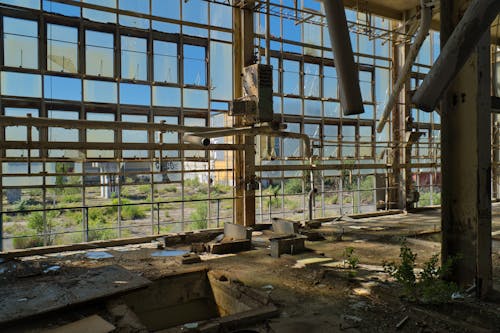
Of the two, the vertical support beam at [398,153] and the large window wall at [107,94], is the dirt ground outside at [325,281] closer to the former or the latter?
the large window wall at [107,94]

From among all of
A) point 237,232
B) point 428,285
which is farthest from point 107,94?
point 428,285

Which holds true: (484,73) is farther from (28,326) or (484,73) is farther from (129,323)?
(28,326)

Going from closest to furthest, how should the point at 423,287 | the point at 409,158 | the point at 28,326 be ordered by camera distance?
1. the point at 28,326
2. the point at 423,287
3. the point at 409,158

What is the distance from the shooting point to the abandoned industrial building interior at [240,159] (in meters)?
5.91

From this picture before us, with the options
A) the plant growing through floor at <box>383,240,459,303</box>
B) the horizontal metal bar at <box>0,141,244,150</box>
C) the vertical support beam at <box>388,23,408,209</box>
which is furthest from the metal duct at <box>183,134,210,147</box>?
the vertical support beam at <box>388,23,408,209</box>

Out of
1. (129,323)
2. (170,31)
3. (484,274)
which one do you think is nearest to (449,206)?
(484,274)

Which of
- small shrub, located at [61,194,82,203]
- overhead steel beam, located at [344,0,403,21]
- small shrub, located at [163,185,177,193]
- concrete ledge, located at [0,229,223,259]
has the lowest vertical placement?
concrete ledge, located at [0,229,223,259]

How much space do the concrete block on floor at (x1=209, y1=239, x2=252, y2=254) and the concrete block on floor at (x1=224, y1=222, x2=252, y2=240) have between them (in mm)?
290

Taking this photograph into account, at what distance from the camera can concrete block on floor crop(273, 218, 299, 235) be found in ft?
38.0

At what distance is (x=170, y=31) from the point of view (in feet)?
42.4

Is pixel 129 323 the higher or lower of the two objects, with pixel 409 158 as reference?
lower

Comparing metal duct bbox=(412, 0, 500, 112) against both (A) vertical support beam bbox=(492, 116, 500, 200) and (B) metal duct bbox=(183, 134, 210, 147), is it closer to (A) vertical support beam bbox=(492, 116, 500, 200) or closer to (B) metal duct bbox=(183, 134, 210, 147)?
(B) metal duct bbox=(183, 134, 210, 147)

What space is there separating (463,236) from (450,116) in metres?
1.76

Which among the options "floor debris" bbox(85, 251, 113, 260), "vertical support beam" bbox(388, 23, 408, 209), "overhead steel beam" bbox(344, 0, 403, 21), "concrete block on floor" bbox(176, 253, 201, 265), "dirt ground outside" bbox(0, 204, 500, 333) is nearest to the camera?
"dirt ground outside" bbox(0, 204, 500, 333)
